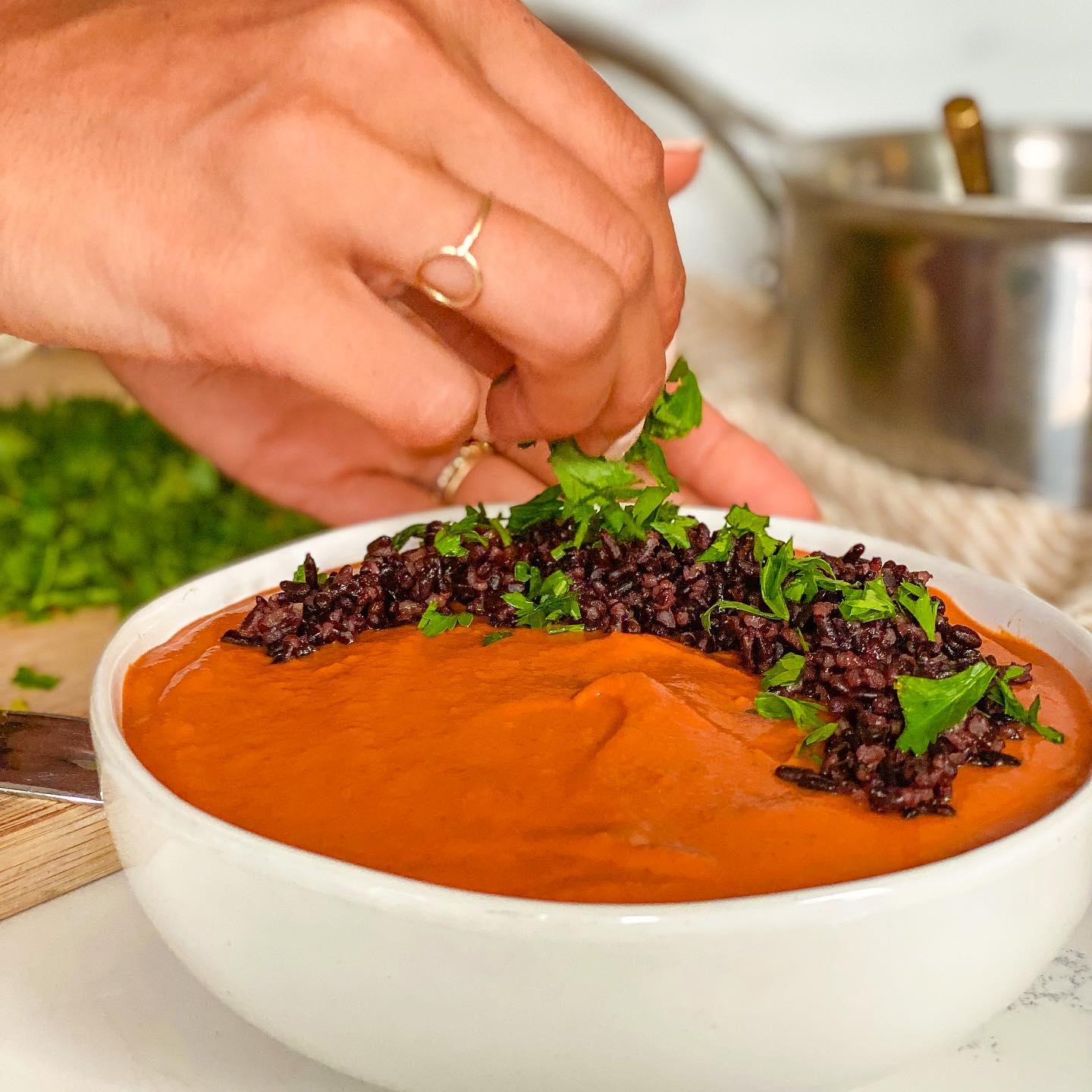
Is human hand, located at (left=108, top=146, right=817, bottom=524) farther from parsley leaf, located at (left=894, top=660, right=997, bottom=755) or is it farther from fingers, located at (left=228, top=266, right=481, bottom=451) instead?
parsley leaf, located at (left=894, top=660, right=997, bottom=755)

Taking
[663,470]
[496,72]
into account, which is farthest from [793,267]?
[496,72]

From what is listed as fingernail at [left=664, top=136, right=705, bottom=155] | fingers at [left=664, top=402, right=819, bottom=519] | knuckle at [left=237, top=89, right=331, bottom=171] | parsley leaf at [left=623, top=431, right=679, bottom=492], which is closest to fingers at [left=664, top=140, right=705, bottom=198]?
fingernail at [left=664, top=136, right=705, bottom=155]

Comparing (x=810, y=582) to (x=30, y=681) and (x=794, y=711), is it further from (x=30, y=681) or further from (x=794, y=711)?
(x=30, y=681)

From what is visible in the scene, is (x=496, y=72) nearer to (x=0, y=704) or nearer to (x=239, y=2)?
(x=239, y=2)

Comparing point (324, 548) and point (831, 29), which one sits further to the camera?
point (831, 29)

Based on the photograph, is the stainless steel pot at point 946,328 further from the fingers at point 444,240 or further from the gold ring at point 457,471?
the fingers at point 444,240

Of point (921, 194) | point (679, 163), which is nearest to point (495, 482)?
point (679, 163)
